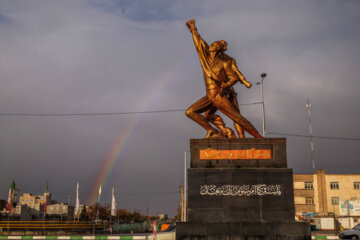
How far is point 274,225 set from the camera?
701 inches

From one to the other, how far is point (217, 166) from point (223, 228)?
3.15 metres

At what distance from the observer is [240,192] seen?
18.6 metres

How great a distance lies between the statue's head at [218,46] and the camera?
2156 cm

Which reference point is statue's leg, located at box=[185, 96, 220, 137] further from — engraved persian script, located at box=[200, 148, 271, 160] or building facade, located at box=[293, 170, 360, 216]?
building facade, located at box=[293, 170, 360, 216]

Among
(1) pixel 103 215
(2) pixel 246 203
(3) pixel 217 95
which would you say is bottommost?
(1) pixel 103 215

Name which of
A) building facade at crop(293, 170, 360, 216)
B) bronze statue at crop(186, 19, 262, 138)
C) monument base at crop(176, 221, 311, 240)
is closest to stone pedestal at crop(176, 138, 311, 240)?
monument base at crop(176, 221, 311, 240)

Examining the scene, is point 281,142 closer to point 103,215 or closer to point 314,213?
point 314,213

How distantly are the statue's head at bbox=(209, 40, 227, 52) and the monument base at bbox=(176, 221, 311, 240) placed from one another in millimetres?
9910

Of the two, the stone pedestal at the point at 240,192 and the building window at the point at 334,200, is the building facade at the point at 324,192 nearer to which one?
the building window at the point at 334,200

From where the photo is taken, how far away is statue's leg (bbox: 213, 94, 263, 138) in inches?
808

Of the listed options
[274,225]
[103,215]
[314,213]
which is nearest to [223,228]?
[274,225]

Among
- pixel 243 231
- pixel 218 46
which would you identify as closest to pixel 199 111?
pixel 218 46

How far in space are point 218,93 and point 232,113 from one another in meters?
1.44

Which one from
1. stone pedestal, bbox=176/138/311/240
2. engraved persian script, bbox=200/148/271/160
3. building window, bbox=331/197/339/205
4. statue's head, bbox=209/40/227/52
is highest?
statue's head, bbox=209/40/227/52
